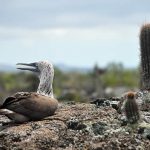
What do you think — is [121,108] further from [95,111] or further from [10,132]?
[10,132]

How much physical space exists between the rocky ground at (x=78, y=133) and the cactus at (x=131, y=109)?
0.10 meters

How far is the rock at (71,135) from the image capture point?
9.58m

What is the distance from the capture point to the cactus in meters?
10.1

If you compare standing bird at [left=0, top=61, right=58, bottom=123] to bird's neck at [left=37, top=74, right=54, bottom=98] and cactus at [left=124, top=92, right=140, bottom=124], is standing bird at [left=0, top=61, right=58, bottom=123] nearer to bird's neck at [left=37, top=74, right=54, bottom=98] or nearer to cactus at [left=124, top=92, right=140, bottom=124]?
bird's neck at [left=37, top=74, right=54, bottom=98]

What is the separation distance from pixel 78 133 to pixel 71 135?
13 centimetres

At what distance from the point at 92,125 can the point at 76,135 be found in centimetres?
41

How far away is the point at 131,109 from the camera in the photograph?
33.4 feet

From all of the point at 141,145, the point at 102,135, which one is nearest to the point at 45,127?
the point at 102,135

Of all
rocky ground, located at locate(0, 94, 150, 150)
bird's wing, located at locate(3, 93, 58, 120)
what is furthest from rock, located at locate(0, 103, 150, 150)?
bird's wing, located at locate(3, 93, 58, 120)

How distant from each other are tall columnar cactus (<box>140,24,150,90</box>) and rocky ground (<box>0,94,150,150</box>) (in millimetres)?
2924

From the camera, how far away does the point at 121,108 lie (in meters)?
11.1

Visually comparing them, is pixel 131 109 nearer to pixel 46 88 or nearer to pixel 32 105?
pixel 32 105

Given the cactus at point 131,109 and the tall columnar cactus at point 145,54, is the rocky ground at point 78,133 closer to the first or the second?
the cactus at point 131,109

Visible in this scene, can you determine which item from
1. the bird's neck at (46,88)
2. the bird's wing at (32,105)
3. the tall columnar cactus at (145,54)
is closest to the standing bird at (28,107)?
the bird's wing at (32,105)
